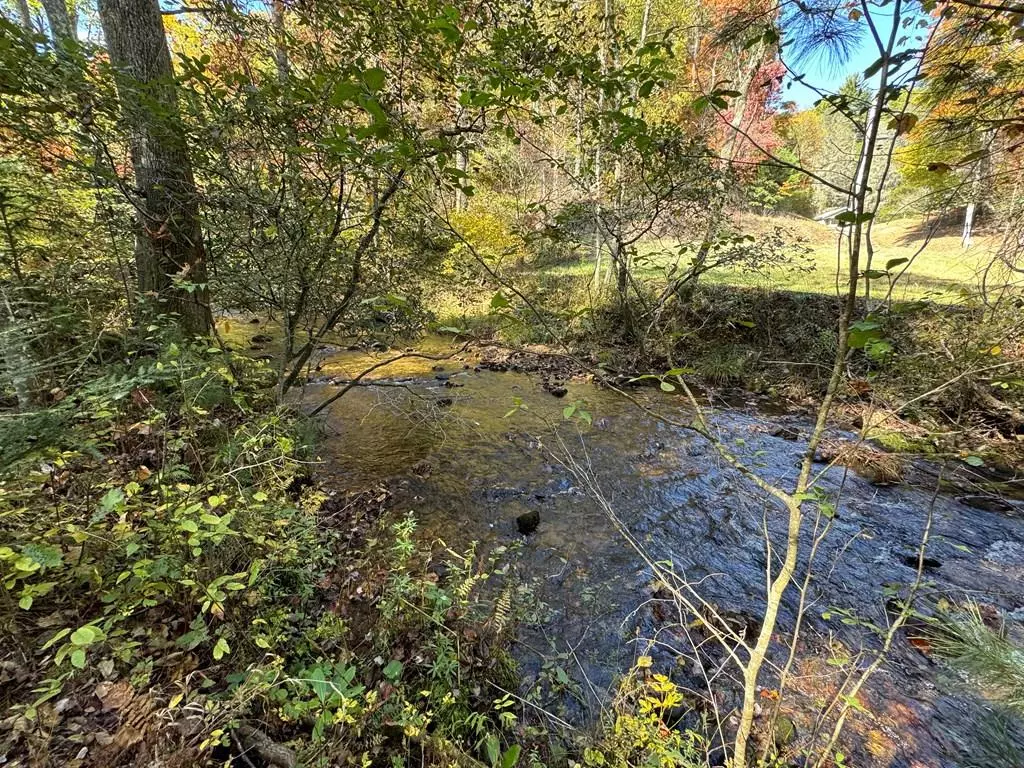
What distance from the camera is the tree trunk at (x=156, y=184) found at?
10.7 ft

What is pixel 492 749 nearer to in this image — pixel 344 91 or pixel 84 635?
pixel 84 635

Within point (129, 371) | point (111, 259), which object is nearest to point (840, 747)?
point (129, 371)

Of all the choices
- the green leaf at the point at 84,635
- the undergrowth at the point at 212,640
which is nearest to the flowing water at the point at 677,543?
the undergrowth at the point at 212,640

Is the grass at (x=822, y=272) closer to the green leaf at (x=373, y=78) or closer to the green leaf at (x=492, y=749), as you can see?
the green leaf at (x=373, y=78)

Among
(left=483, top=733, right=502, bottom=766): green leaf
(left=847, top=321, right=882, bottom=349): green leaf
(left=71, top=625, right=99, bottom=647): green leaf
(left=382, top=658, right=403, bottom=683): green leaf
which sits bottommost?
(left=483, top=733, right=502, bottom=766): green leaf

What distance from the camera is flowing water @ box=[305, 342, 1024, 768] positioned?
2449mm

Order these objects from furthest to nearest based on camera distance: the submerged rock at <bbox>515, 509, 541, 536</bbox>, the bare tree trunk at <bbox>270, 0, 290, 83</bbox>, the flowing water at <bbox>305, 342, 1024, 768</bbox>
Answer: the submerged rock at <bbox>515, 509, 541, 536</bbox> → the bare tree trunk at <bbox>270, 0, 290, 83</bbox> → the flowing water at <bbox>305, 342, 1024, 768</bbox>

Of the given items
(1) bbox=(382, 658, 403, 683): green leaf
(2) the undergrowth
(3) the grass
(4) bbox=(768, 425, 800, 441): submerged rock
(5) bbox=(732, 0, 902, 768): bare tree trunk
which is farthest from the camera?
(3) the grass

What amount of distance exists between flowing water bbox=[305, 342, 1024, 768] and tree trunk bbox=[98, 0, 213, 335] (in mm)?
2259

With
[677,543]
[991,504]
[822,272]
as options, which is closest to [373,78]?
[677,543]

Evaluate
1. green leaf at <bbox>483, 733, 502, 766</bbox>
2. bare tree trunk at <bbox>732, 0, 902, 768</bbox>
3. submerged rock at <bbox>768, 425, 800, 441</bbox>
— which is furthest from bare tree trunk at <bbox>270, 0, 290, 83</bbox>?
submerged rock at <bbox>768, 425, 800, 441</bbox>

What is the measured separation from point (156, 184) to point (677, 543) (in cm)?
537

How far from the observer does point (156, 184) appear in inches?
132

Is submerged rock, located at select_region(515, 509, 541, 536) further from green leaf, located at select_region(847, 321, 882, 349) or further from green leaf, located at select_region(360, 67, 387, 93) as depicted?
green leaf, located at select_region(360, 67, 387, 93)
